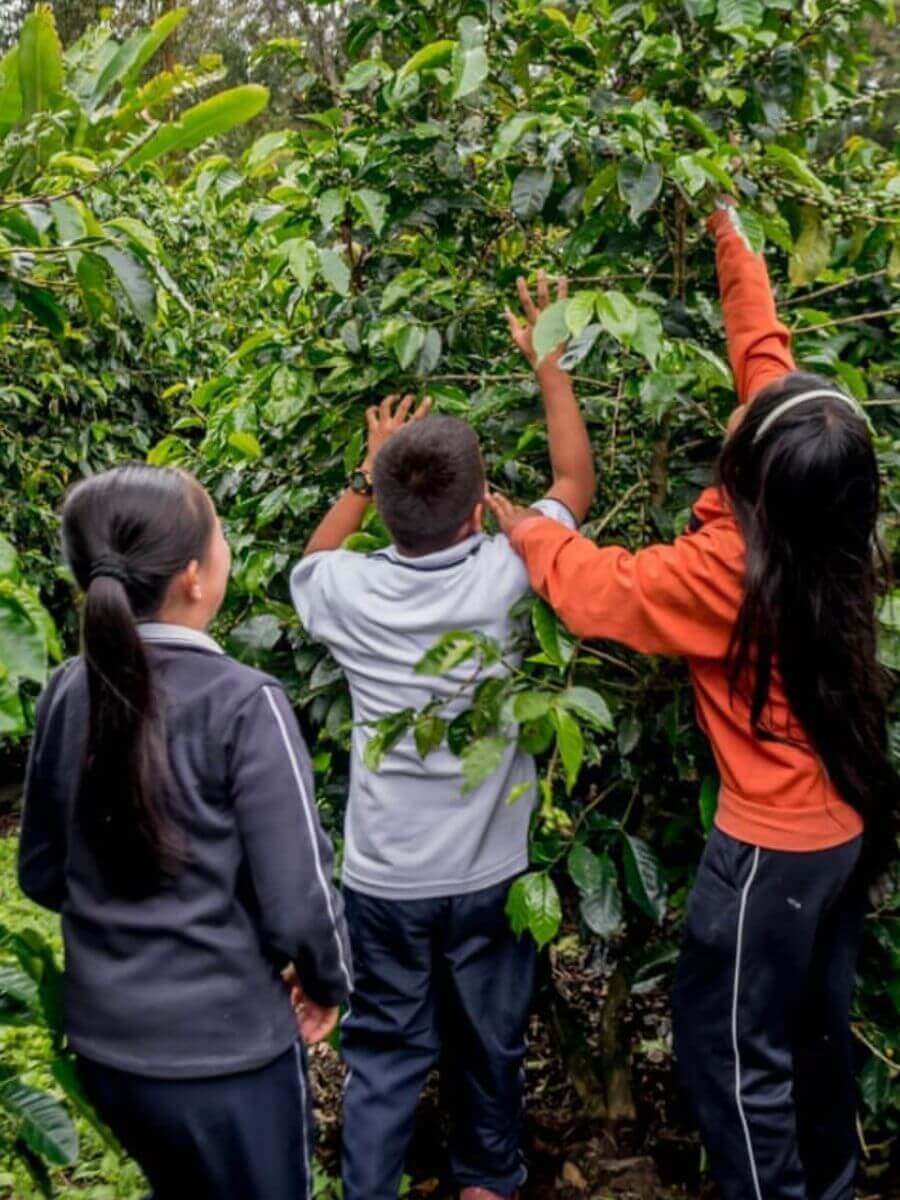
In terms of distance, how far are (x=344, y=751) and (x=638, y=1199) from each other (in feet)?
3.61

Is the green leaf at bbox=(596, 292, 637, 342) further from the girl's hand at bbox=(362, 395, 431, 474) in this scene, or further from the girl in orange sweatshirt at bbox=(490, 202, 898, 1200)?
the girl's hand at bbox=(362, 395, 431, 474)

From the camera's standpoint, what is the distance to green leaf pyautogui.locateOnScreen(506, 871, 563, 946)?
1951 mm

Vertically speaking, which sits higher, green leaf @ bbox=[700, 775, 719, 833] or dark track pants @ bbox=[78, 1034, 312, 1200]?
dark track pants @ bbox=[78, 1034, 312, 1200]

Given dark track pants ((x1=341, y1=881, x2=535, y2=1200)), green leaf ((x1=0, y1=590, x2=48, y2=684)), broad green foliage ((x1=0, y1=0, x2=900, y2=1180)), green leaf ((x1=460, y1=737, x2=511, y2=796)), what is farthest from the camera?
dark track pants ((x1=341, y1=881, x2=535, y2=1200))

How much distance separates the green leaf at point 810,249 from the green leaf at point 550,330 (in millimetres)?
552

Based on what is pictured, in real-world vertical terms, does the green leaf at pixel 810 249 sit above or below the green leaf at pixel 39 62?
below

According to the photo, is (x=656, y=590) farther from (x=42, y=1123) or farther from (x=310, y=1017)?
(x=42, y=1123)

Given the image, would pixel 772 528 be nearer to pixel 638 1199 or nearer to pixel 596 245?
pixel 596 245

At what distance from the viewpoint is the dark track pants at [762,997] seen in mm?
1880

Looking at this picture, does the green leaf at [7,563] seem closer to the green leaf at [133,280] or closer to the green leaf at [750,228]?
the green leaf at [133,280]

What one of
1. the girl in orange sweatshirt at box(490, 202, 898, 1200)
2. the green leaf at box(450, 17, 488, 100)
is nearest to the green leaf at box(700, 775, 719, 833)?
the girl in orange sweatshirt at box(490, 202, 898, 1200)

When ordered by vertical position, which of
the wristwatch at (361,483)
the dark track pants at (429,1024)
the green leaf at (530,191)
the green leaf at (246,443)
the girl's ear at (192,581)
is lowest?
the dark track pants at (429,1024)

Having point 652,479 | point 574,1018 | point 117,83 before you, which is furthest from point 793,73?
point 574,1018

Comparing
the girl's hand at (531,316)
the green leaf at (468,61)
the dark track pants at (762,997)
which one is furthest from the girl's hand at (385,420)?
the dark track pants at (762,997)
